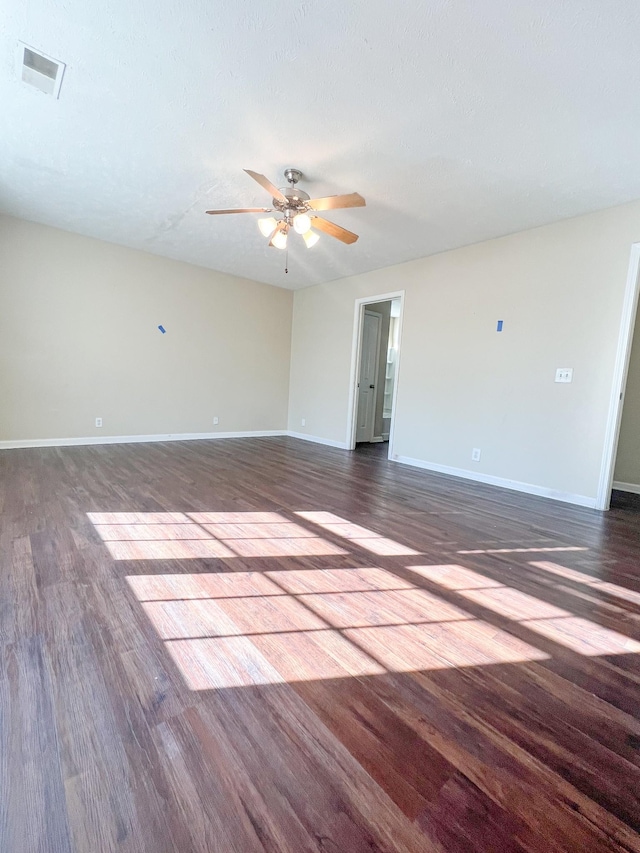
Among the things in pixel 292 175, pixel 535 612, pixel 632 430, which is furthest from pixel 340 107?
pixel 632 430

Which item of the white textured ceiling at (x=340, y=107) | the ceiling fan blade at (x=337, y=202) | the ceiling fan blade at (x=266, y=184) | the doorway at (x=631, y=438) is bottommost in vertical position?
the doorway at (x=631, y=438)

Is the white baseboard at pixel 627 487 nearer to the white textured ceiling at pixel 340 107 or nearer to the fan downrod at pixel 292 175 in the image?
the white textured ceiling at pixel 340 107

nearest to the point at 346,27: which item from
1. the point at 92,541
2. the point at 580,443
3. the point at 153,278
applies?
the point at 92,541

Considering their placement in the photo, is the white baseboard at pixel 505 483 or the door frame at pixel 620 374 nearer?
the door frame at pixel 620 374

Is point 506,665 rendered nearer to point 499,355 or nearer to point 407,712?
point 407,712

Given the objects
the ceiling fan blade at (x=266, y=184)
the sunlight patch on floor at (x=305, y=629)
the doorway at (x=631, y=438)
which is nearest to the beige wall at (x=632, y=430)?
the doorway at (x=631, y=438)

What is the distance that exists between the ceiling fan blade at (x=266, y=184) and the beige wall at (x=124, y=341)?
3319 mm

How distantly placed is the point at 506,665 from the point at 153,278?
5.93 metres

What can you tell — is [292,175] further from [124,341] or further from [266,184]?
[124,341]

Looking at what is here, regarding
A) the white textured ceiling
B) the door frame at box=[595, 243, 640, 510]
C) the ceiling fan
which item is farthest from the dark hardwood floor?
the white textured ceiling

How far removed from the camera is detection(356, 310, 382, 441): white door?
679 centimetres

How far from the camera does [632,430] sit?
4.43m

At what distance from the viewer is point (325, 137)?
8.71 feet

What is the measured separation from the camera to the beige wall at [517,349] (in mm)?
3547
